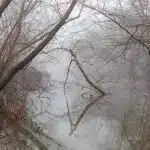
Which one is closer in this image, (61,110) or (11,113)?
(11,113)

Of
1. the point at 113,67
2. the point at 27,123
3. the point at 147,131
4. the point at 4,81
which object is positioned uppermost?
the point at 113,67

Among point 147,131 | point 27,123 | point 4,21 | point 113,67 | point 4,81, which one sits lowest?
point 27,123

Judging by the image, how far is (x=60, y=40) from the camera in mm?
9008

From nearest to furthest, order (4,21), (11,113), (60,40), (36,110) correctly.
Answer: (11,113) < (4,21) < (60,40) < (36,110)

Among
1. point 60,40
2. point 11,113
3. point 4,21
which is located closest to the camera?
point 11,113

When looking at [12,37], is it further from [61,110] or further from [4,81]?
[61,110]

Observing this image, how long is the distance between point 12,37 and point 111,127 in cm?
469

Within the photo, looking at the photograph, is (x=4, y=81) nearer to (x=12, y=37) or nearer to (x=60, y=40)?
(x=12, y=37)

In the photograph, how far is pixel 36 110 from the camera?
10133 mm

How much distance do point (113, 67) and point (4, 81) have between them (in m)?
12.4

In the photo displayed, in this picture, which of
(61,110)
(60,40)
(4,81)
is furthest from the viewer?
(61,110)

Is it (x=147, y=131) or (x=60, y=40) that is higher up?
(x=60, y=40)

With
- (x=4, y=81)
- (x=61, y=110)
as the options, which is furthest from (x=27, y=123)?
(x=61, y=110)

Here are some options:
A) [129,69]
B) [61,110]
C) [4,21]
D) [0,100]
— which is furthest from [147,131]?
[129,69]
